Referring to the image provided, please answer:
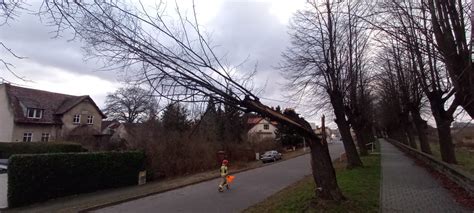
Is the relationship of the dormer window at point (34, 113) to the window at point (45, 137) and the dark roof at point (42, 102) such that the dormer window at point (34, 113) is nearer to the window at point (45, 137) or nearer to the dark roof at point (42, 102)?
the dark roof at point (42, 102)

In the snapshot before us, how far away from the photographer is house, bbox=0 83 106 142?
41938mm

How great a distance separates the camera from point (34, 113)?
4372cm

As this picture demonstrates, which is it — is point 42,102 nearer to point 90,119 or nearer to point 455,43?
point 90,119

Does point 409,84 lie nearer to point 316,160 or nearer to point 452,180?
point 452,180

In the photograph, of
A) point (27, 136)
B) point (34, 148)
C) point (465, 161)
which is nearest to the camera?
point (465, 161)

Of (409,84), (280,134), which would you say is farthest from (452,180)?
(280,134)

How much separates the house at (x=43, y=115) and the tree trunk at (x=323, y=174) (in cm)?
3699

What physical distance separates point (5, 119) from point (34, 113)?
9.43 ft

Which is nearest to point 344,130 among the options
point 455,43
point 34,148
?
point 455,43

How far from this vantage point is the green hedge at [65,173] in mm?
17984

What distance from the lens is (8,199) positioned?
57.6ft

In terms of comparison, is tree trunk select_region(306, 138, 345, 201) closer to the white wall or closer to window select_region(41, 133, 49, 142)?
the white wall

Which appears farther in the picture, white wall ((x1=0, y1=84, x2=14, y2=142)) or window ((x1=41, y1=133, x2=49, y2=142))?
window ((x1=41, y1=133, x2=49, y2=142))

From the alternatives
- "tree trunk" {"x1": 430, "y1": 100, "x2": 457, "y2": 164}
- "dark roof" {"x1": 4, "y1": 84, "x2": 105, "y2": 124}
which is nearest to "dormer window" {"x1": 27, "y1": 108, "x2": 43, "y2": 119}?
"dark roof" {"x1": 4, "y1": 84, "x2": 105, "y2": 124}
